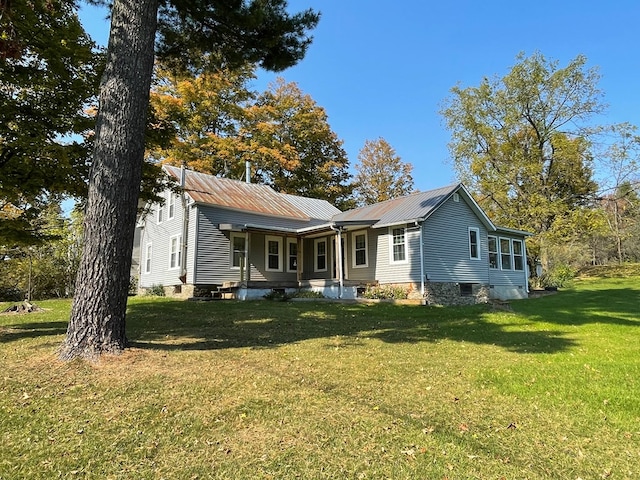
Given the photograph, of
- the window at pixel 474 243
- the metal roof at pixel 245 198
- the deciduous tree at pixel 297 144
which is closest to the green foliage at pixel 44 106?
the metal roof at pixel 245 198

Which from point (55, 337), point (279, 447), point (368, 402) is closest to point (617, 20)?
point (368, 402)

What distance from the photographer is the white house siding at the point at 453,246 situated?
54.3ft

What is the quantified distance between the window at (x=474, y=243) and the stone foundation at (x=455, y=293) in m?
1.28

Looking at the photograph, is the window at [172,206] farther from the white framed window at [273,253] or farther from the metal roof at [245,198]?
the white framed window at [273,253]

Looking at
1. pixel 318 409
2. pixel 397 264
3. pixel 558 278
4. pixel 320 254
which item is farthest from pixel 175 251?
pixel 558 278

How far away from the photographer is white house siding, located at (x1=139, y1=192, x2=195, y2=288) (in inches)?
720

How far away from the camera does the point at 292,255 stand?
1977 cm

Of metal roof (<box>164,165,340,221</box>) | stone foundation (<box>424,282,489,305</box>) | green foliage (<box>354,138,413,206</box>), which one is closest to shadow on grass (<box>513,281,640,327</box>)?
stone foundation (<box>424,282,489,305</box>)

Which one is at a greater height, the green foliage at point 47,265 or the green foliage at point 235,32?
the green foliage at point 235,32

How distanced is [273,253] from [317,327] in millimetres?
10120

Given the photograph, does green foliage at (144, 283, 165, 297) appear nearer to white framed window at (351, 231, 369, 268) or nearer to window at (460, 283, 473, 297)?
white framed window at (351, 231, 369, 268)

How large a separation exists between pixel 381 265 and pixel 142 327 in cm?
1057

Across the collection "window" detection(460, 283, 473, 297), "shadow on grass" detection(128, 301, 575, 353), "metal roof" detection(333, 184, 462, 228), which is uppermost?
"metal roof" detection(333, 184, 462, 228)

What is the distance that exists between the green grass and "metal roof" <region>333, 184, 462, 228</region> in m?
8.92
